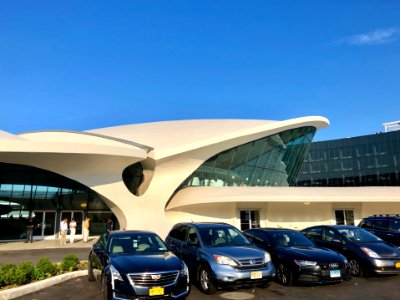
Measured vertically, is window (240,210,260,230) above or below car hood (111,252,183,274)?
above

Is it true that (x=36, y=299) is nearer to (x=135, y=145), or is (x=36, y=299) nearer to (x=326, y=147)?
(x=135, y=145)

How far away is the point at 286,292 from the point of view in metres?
8.32

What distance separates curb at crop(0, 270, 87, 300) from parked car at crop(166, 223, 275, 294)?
3.32 metres

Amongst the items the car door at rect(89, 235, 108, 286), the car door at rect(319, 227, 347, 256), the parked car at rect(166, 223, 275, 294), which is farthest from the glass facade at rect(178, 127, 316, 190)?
the car door at rect(89, 235, 108, 286)

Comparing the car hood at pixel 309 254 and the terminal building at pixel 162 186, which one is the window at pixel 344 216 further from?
the car hood at pixel 309 254

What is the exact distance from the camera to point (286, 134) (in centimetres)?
3228

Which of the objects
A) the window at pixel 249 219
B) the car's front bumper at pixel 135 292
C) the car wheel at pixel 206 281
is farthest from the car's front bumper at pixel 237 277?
the window at pixel 249 219

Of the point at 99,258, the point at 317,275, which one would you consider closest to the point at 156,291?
the point at 99,258

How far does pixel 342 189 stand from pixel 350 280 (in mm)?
18224

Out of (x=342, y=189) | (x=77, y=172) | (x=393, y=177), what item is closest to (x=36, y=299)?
(x=77, y=172)

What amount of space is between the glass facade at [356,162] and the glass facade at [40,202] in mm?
65306

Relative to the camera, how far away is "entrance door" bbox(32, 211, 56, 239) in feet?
80.6

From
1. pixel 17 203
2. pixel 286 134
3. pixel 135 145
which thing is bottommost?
pixel 17 203

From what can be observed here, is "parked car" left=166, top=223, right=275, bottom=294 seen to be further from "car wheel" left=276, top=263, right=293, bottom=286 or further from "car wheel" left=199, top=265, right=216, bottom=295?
"car wheel" left=276, top=263, right=293, bottom=286
